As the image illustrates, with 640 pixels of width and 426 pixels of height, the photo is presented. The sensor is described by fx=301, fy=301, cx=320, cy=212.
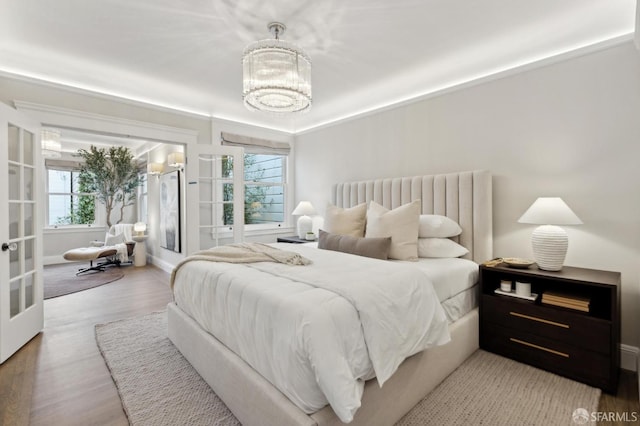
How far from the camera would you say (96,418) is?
1741mm

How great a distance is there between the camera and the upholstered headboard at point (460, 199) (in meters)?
2.88

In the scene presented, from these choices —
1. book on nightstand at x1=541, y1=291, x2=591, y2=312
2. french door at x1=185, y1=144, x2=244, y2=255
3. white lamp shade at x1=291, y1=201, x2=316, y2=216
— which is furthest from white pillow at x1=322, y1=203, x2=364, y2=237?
french door at x1=185, y1=144, x2=244, y2=255

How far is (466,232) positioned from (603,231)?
1.00 m

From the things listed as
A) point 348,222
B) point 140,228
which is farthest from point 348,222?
point 140,228

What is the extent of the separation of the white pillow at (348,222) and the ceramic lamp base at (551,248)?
1.50m

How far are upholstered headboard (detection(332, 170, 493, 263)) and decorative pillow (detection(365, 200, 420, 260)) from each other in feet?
1.55

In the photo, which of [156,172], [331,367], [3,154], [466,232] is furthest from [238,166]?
[331,367]

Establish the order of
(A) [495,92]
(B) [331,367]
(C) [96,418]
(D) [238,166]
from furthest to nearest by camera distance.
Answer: (D) [238,166] < (A) [495,92] < (C) [96,418] < (B) [331,367]

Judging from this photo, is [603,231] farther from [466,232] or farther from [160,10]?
[160,10]

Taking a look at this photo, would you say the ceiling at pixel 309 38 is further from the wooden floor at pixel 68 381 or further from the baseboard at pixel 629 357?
the wooden floor at pixel 68 381

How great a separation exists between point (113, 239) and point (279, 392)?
6465mm

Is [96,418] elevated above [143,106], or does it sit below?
below

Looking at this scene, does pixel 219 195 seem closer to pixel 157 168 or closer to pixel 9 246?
pixel 157 168

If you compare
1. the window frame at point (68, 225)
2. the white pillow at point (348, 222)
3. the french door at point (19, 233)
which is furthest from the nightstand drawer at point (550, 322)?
the window frame at point (68, 225)
